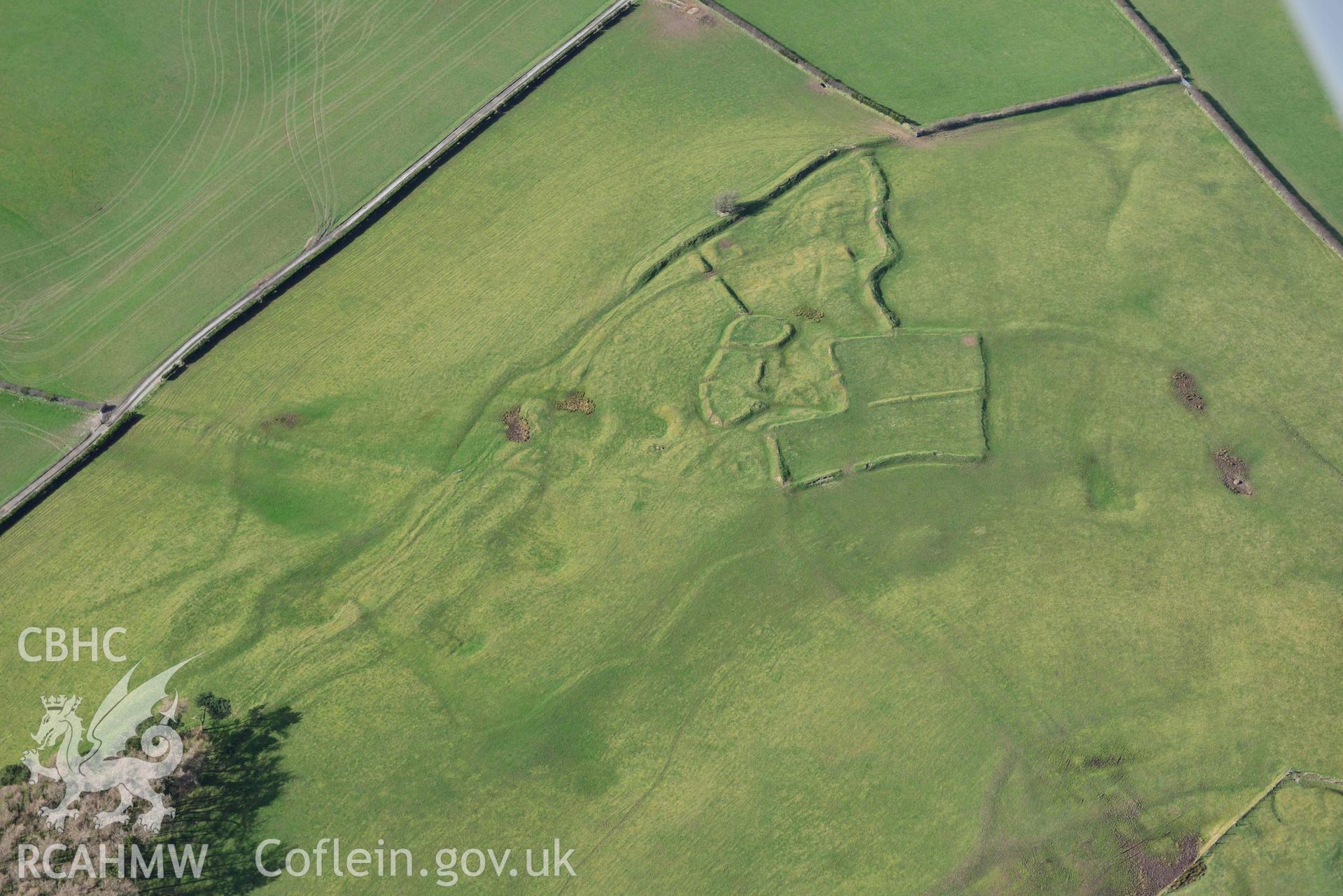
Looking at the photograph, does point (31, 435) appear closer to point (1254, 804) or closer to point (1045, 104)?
point (1254, 804)

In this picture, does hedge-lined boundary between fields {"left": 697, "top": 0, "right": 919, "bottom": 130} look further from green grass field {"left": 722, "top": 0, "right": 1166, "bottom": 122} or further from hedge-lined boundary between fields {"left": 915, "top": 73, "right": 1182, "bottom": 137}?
hedge-lined boundary between fields {"left": 915, "top": 73, "right": 1182, "bottom": 137}

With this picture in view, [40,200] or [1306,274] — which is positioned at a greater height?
[40,200]

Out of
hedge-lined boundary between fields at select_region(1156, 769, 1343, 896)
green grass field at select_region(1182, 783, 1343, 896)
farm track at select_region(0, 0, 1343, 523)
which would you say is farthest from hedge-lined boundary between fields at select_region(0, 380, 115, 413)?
green grass field at select_region(1182, 783, 1343, 896)

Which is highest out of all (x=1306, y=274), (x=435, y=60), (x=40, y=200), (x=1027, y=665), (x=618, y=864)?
(x=435, y=60)

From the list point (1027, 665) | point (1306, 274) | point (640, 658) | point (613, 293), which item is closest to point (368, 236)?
point (613, 293)

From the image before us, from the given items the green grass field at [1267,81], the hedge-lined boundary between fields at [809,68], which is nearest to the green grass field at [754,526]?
the hedge-lined boundary between fields at [809,68]

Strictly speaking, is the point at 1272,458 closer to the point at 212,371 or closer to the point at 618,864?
the point at 618,864
